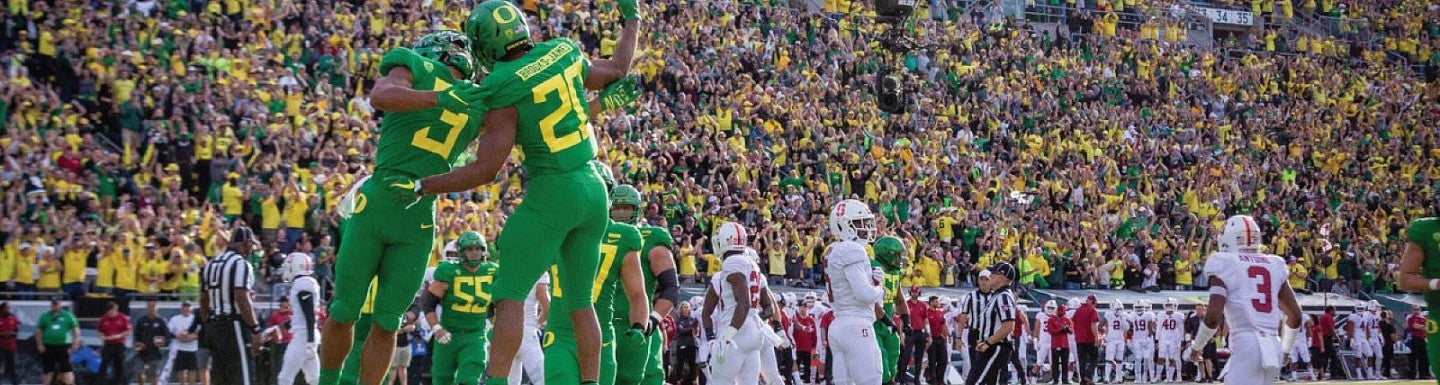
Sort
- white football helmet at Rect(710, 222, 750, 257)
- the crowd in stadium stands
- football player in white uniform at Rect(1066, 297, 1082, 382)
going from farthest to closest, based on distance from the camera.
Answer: football player in white uniform at Rect(1066, 297, 1082, 382)
the crowd in stadium stands
white football helmet at Rect(710, 222, 750, 257)

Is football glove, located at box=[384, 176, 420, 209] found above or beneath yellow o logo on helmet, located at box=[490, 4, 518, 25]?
beneath

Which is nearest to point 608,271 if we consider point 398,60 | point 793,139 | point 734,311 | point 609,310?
point 609,310

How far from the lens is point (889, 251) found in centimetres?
1228

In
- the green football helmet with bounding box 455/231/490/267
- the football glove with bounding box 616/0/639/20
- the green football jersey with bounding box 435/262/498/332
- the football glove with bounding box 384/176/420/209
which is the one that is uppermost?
the football glove with bounding box 616/0/639/20

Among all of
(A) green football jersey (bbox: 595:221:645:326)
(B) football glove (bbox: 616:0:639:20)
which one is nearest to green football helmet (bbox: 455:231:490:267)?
(A) green football jersey (bbox: 595:221:645:326)

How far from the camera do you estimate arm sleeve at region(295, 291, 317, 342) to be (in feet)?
45.2

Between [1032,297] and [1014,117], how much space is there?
7508mm

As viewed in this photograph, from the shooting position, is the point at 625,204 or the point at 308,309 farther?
the point at 308,309

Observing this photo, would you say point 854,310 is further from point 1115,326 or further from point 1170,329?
point 1170,329

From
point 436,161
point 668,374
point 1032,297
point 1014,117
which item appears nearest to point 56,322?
point 668,374

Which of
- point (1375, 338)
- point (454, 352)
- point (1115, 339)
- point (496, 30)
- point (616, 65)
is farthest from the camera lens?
point (1375, 338)

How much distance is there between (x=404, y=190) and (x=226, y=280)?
6616mm

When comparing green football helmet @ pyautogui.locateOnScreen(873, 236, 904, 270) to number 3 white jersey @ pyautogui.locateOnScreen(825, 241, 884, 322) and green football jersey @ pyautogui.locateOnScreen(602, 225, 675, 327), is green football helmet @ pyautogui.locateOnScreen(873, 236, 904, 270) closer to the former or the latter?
number 3 white jersey @ pyautogui.locateOnScreen(825, 241, 884, 322)

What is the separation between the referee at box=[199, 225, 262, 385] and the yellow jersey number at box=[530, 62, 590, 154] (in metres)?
6.46
